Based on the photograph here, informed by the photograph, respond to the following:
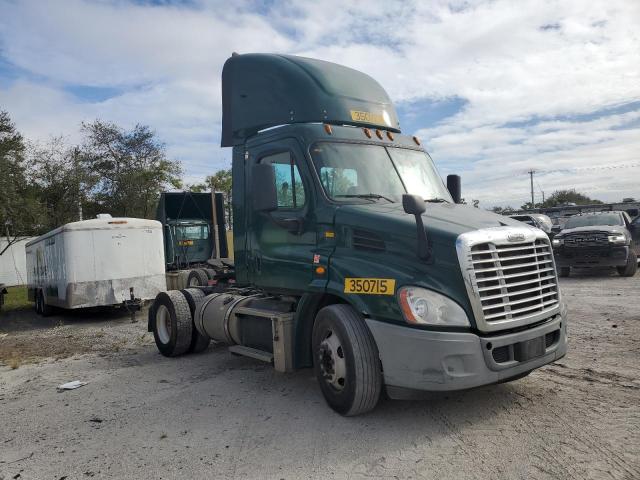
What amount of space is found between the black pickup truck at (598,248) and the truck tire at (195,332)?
34.8ft

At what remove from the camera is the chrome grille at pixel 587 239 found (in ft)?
47.0

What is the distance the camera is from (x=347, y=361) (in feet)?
15.4

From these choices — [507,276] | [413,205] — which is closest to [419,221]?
[413,205]

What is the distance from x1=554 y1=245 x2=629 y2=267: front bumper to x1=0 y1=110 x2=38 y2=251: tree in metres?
21.2

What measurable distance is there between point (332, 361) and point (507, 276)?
5.75 ft

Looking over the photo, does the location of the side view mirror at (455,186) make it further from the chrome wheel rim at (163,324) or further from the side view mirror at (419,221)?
the chrome wheel rim at (163,324)

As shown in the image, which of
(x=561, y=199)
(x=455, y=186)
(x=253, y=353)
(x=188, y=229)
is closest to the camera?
(x=253, y=353)

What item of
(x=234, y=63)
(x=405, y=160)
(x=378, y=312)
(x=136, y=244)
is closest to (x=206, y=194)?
(x=136, y=244)

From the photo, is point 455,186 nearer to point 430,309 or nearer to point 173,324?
point 430,309

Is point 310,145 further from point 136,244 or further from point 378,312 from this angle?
point 136,244

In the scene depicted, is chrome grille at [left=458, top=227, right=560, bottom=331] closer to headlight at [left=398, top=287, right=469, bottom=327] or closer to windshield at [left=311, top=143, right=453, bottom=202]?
headlight at [left=398, top=287, right=469, bottom=327]

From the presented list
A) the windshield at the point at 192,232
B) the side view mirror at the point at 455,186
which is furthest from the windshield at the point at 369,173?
the windshield at the point at 192,232

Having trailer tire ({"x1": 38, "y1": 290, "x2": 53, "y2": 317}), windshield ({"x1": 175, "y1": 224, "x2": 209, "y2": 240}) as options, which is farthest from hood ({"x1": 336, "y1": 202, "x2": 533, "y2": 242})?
windshield ({"x1": 175, "y1": 224, "x2": 209, "y2": 240})

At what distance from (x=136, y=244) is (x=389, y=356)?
981 centimetres
